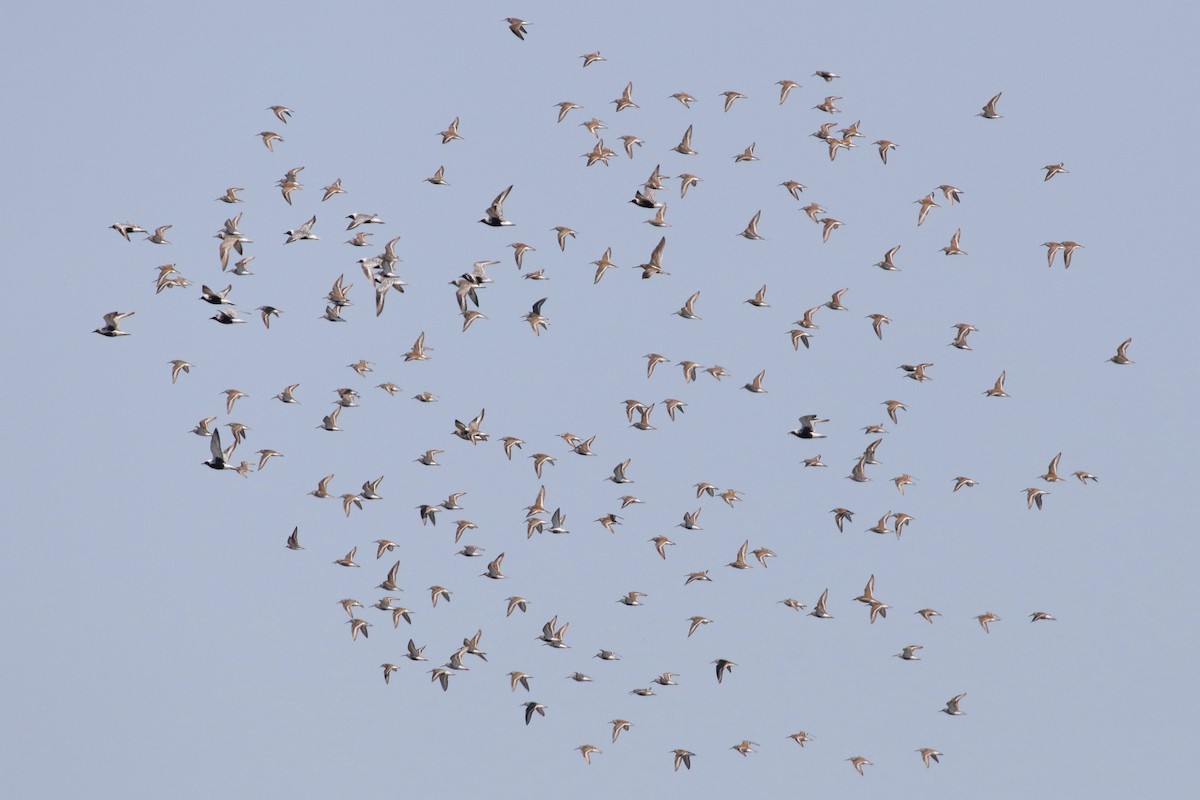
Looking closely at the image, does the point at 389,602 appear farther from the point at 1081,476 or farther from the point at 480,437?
the point at 1081,476

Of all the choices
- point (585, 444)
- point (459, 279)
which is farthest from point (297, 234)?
point (585, 444)

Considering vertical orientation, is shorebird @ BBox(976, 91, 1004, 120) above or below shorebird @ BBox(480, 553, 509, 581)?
above

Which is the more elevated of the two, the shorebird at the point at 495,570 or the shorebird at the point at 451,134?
the shorebird at the point at 451,134

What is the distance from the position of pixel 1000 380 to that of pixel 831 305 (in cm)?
626

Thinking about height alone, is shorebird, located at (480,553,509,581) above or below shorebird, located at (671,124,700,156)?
below

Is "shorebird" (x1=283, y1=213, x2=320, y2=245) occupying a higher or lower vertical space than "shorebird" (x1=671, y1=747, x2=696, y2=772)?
higher

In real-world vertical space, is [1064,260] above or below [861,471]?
above

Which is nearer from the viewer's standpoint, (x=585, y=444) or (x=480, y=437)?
(x=480, y=437)

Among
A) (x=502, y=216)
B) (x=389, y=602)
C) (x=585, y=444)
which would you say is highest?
(x=502, y=216)

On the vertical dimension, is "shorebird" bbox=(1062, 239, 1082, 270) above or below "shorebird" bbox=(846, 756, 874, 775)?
above

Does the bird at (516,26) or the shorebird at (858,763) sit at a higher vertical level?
the bird at (516,26)

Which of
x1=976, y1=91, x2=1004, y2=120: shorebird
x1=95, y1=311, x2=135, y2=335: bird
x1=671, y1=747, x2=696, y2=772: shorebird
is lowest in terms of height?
x1=671, y1=747, x2=696, y2=772: shorebird

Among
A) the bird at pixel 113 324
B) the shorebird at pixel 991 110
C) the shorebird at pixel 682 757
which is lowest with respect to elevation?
the shorebird at pixel 682 757

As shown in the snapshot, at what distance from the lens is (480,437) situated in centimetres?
9788
